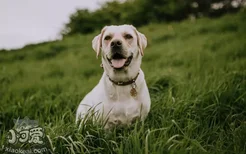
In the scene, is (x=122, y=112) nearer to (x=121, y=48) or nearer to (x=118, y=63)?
(x=118, y=63)

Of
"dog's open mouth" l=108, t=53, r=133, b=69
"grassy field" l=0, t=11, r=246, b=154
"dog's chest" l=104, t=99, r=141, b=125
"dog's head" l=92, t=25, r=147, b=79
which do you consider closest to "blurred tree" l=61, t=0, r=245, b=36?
"grassy field" l=0, t=11, r=246, b=154

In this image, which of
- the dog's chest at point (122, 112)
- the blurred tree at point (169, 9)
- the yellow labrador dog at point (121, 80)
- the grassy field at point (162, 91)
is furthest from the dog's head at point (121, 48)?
the blurred tree at point (169, 9)

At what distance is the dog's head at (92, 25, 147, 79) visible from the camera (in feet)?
10.4

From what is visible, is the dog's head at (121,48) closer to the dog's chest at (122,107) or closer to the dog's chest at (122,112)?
the dog's chest at (122,107)

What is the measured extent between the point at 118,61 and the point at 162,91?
1.51m

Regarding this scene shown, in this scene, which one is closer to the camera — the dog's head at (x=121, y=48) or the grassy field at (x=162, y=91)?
the grassy field at (x=162, y=91)

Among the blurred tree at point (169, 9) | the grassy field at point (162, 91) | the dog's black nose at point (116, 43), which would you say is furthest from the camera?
the blurred tree at point (169, 9)

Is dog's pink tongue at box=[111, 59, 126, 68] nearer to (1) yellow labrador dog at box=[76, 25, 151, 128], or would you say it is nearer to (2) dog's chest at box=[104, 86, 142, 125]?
(1) yellow labrador dog at box=[76, 25, 151, 128]

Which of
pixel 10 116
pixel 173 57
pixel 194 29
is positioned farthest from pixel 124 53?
pixel 194 29

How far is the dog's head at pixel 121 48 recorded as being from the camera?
3182mm

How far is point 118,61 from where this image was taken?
3.24 m

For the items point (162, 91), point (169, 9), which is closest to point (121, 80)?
point (162, 91)

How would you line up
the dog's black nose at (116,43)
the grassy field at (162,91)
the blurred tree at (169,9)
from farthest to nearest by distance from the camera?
the blurred tree at (169,9)
the dog's black nose at (116,43)
the grassy field at (162,91)

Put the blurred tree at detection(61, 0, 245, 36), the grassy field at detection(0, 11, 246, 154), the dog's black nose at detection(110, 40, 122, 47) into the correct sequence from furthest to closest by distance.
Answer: the blurred tree at detection(61, 0, 245, 36)
the dog's black nose at detection(110, 40, 122, 47)
the grassy field at detection(0, 11, 246, 154)
